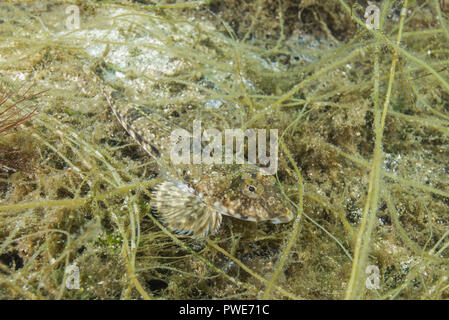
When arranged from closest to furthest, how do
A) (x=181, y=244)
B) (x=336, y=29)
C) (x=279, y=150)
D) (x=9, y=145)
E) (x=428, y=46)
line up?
(x=181, y=244) → (x=9, y=145) → (x=279, y=150) → (x=428, y=46) → (x=336, y=29)

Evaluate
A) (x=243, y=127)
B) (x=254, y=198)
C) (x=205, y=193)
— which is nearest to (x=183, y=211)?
(x=205, y=193)

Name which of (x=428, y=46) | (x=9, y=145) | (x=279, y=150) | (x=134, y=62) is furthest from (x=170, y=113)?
(x=428, y=46)

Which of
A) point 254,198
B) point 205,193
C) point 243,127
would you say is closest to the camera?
point 254,198

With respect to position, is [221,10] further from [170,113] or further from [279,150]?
[279,150]

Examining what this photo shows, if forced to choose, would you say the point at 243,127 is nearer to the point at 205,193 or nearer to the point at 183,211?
the point at 205,193

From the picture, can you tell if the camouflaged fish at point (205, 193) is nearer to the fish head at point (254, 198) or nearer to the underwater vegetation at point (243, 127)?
the fish head at point (254, 198)

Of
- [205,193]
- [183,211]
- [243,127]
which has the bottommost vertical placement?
[183,211]
